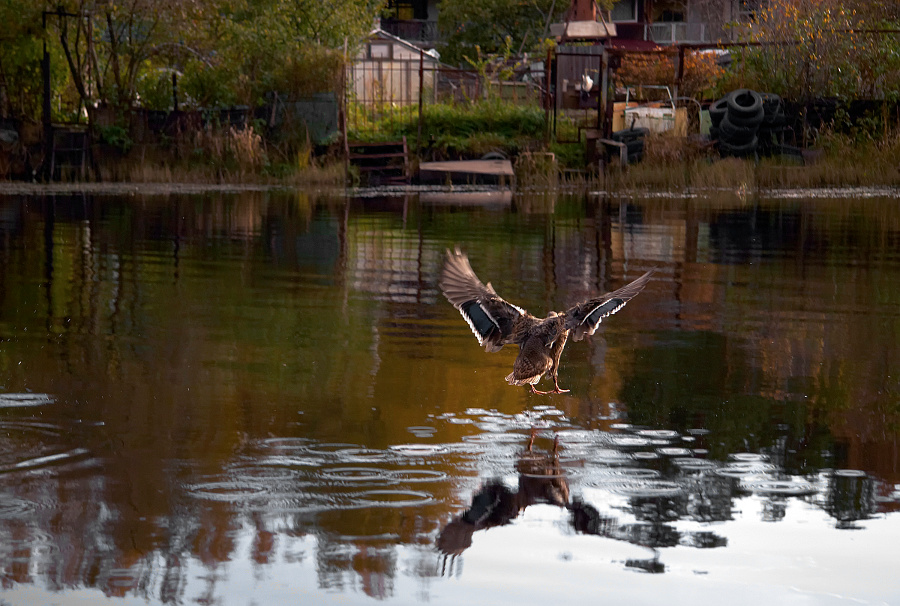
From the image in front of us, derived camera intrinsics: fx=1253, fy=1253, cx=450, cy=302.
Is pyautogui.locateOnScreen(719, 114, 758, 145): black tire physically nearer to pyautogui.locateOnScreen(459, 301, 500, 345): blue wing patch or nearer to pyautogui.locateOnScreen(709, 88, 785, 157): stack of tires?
pyautogui.locateOnScreen(709, 88, 785, 157): stack of tires

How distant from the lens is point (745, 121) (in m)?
28.0

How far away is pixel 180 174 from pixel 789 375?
21671 millimetres

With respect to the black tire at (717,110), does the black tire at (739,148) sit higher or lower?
lower

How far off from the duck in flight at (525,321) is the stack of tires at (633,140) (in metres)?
21.2

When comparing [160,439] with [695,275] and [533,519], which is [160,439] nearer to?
[533,519]

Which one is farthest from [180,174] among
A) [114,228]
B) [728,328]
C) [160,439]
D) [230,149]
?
[160,439]

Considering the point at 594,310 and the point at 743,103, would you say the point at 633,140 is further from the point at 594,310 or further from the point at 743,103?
the point at 594,310

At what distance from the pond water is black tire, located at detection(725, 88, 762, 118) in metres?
14.9

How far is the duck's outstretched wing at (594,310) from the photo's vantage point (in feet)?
22.1

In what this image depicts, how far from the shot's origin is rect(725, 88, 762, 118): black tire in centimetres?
2800

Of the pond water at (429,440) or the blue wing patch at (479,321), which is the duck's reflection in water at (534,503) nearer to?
the pond water at (429,440)

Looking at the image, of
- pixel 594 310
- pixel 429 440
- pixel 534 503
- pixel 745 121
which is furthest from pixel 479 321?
pixel 745 121

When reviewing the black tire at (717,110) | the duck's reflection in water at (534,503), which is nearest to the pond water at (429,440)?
the duck's reflection in water at (534,503)

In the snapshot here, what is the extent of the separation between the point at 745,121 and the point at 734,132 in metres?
0.35
